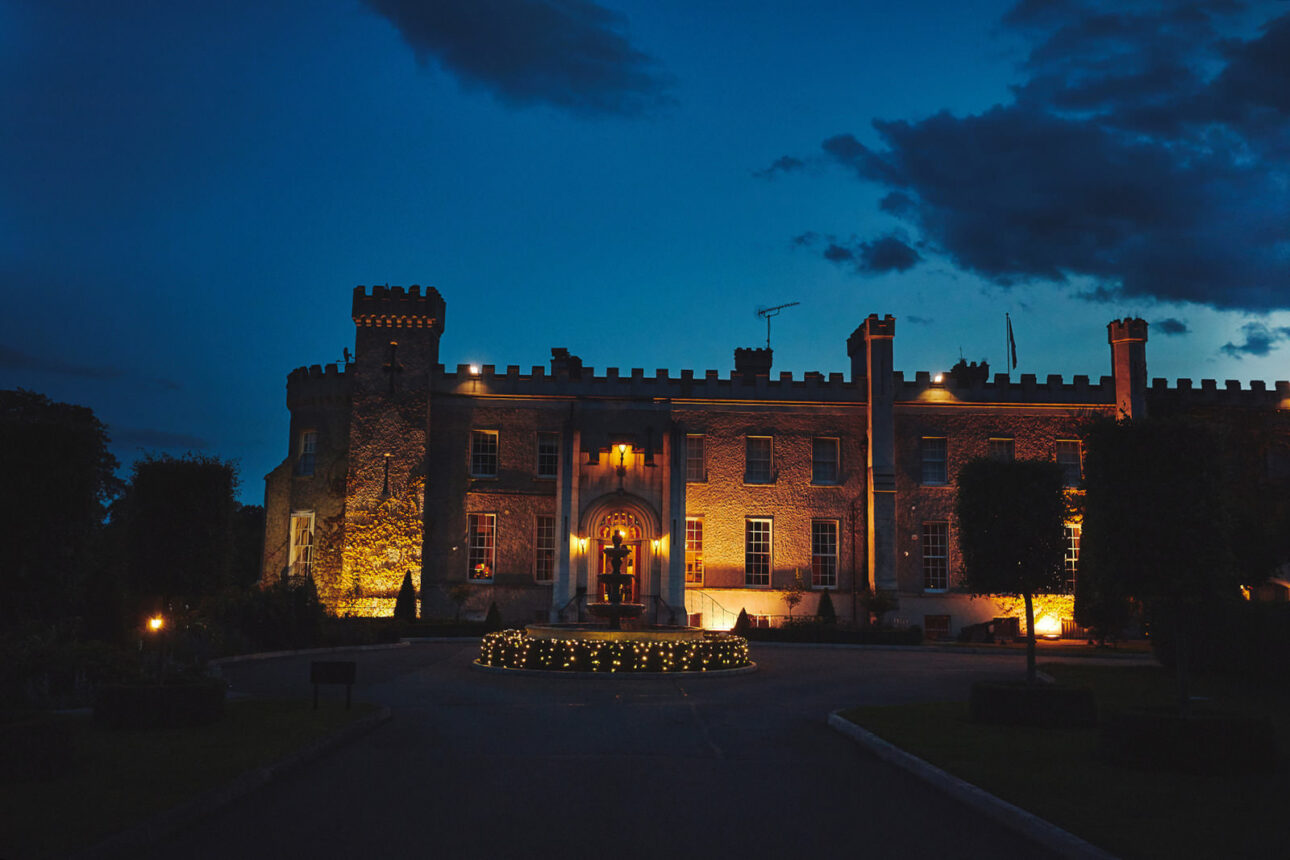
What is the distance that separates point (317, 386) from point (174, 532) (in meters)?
22.6

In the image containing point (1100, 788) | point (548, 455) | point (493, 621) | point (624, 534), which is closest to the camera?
point (1100, 788)

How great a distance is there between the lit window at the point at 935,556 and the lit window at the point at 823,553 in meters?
3.16

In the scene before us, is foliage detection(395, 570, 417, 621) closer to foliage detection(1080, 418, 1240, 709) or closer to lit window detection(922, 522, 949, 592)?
lit window detection(922, 522, 949, 592)

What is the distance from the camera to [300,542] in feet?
114

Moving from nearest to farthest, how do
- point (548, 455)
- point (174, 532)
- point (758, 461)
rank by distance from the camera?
1. point (174, 532)
2. point (548, 455)
3. point (758, 461)

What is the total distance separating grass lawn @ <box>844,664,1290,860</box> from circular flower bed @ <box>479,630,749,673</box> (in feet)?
21.7

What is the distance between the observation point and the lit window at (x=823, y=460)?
1403 inches

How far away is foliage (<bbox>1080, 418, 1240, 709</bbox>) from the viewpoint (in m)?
11.4

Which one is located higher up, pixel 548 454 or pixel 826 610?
pixel 548 454

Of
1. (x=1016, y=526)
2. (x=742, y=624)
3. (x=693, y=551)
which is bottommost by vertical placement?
(x=742, y=624)

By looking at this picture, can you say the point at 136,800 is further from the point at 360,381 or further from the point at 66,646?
the point at 360,381

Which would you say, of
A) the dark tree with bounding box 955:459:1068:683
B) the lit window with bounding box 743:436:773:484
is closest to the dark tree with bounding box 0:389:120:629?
the dark tree with bounding box 955:459:1068:683

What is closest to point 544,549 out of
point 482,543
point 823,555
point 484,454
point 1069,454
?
point 482,543

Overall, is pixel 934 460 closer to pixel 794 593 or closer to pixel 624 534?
pixel 794 593
